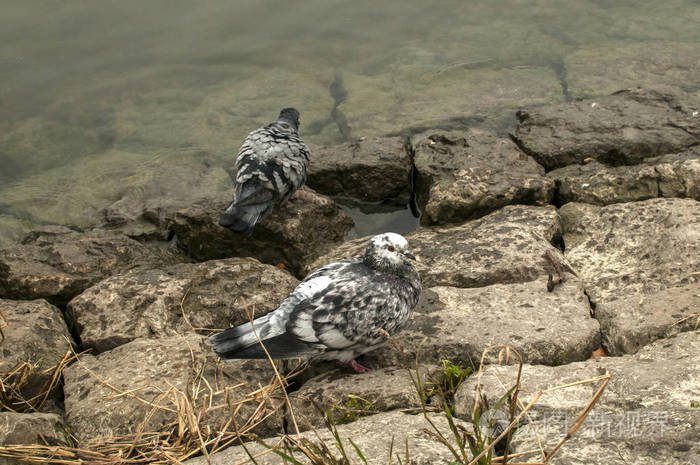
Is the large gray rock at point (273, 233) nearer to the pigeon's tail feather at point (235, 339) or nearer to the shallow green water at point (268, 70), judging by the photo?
the shallow green water at point (268, 70)

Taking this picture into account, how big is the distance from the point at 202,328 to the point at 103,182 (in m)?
2.86

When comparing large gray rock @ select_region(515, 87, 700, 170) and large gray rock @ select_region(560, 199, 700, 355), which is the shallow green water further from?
large gray rock @ select_region(560, 199, 700, 355)

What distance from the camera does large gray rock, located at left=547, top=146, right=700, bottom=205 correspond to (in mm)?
4484

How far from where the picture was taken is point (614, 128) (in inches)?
214

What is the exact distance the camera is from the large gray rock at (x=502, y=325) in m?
3.39

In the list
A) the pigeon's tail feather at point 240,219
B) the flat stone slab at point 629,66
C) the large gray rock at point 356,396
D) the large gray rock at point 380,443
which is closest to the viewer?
the large gray rock at point 380,443

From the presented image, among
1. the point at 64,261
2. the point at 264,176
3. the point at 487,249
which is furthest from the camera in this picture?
the point at 264,176

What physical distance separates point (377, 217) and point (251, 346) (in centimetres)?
241

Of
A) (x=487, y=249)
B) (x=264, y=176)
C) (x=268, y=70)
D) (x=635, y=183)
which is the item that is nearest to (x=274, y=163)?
(x=264, y=176)

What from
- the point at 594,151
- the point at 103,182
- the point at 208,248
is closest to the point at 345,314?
the point at 208,248

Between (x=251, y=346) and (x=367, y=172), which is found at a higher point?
(x=367, y=172)

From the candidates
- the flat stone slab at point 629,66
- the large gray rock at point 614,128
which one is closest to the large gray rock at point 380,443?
the large gray rock at point 614,128

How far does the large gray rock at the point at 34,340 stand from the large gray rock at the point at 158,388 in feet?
0.51

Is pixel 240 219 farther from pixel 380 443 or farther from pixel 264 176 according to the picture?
pixel 380 443
